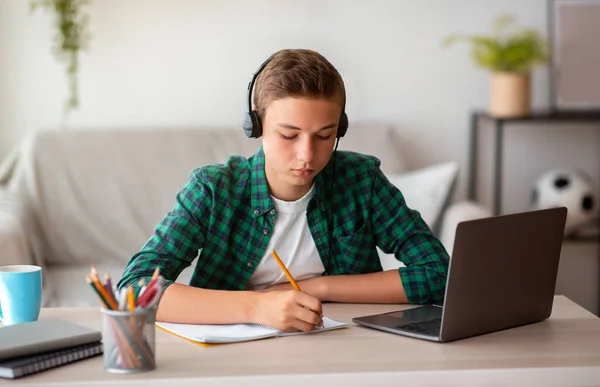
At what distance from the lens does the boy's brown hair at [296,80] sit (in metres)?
1.37

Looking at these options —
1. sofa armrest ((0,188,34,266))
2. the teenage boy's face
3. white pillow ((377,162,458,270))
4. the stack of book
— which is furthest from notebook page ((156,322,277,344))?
white pillow ((377,162,458,270))

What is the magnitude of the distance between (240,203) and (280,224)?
3.3 inches

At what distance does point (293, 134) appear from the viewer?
1.36 m

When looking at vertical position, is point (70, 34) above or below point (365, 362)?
above

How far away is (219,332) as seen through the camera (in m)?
1.22

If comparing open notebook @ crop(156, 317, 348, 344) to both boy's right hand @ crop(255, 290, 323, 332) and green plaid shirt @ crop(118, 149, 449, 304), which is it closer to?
boy's right hand @ crop(255, 290, 323, 332)

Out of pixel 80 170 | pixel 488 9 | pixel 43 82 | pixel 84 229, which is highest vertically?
pixel 488 9

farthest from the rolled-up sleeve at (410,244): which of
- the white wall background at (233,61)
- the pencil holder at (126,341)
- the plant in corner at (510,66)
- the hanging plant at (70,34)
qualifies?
the hanging plant at (70,34)

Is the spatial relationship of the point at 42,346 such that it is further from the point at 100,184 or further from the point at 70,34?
the point at 70,34

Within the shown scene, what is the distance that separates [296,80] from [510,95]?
186cm

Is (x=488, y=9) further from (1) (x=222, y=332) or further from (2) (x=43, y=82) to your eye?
(1) (x=222, y=332)

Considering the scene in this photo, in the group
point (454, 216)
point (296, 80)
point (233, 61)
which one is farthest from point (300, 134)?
point (233, 61)

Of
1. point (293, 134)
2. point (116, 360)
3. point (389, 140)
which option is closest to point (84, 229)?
point (389, 140)

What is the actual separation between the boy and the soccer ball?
1635 millimetres
